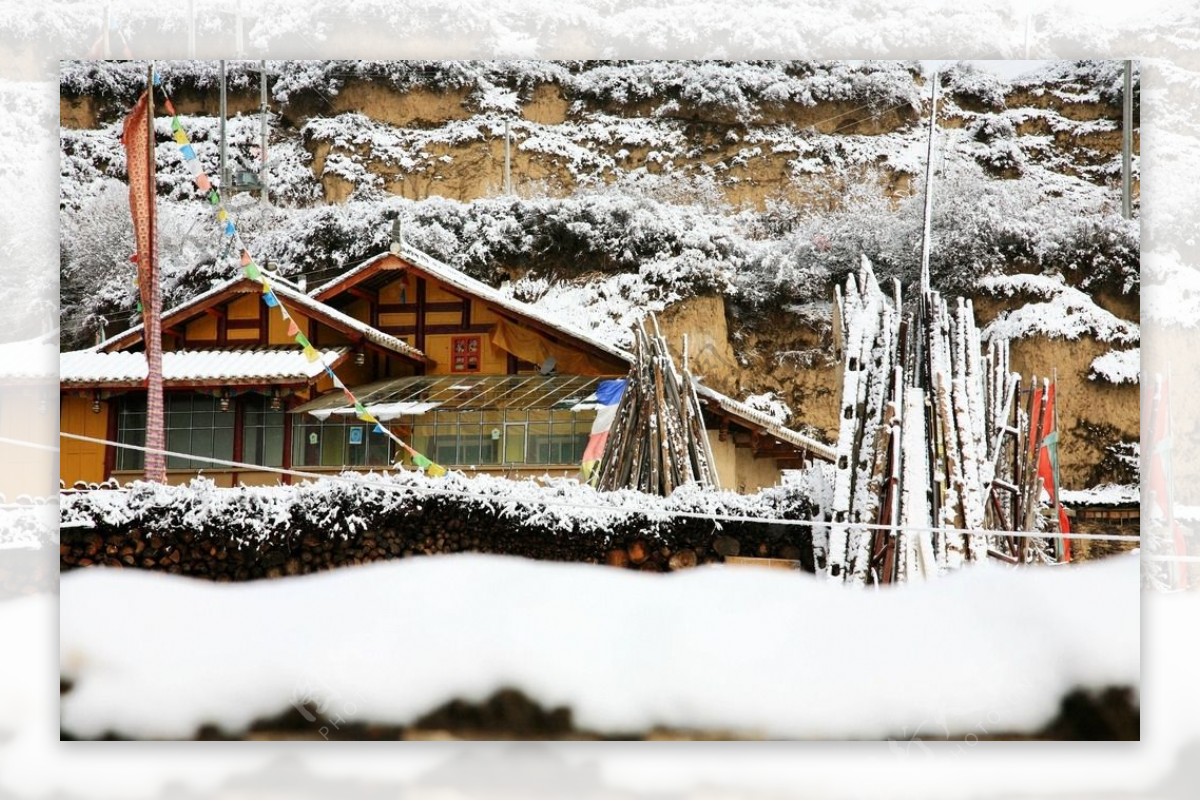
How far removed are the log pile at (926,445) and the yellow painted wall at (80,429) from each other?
271 centimetres

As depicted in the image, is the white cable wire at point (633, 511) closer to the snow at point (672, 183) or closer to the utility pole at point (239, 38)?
the snow at point (672, 183)

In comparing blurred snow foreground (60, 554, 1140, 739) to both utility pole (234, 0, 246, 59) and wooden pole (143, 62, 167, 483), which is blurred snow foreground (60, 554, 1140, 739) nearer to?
wooden pole (143, 62, 167, 483)

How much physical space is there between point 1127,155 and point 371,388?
2984 mm

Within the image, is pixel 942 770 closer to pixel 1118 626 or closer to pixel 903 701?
pixel 903 701

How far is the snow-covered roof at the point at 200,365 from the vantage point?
516 centimetres

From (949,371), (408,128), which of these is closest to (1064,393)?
(949,371)

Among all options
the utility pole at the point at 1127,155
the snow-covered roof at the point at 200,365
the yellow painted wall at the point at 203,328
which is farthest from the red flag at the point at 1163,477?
the yellow painted wall at the point at 203,328

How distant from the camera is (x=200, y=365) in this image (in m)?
5.27

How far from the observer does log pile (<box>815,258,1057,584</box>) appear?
511 cm

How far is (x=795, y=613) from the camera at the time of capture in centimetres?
507

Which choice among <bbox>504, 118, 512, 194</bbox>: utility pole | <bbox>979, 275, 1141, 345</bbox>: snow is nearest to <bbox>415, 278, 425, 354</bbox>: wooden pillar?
<bbox>504, 118, 512, 194</bbox>: utility pole

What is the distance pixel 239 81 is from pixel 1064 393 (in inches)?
131

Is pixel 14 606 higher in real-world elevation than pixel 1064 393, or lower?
lower

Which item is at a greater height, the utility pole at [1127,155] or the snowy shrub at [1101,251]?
the utility pole at [1127,155]
